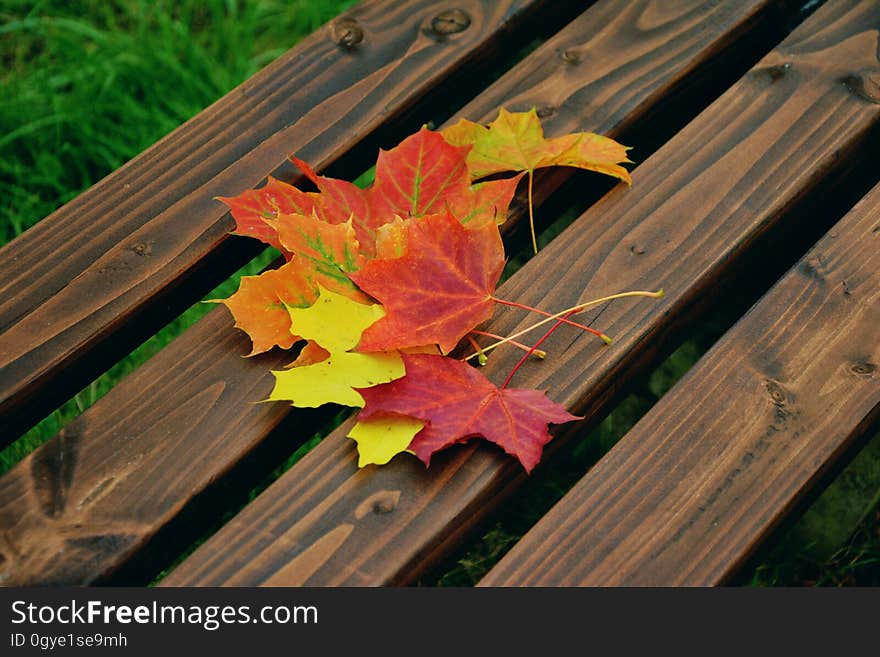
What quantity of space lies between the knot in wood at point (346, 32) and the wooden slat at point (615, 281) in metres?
0.51

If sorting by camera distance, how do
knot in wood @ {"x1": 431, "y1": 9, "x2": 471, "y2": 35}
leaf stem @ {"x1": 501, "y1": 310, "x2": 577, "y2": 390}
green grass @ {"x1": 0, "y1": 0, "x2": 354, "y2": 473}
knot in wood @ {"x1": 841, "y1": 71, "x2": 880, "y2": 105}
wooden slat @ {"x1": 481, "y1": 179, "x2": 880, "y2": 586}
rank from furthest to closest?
green grass @ {"x1": 0, "y1": 0, "x2": 354, "y2": 473} < knot in wood @ {"x1": 431, "y1": 9, "x2": 471, "y2": 35} < knot in wood @ {"x1": 841, "y1": 71, "x2": 880, "y2": 105} < leaf stem @ {"x1": 501, "y1": 310, "x2": 577, "y2": 390} < wooden slat @ {"x1": 481, "y1": 179, "x2": 880, "y2": 586}

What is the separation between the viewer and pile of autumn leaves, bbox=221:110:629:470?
3.57 feet

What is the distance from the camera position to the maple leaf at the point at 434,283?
44.0 inches

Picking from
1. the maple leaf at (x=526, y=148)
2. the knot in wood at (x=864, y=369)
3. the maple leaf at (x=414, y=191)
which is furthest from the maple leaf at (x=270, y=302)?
the knot in wood at (x=864, y=369)

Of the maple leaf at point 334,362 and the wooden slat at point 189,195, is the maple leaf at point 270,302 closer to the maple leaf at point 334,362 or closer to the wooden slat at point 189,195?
the maple leaf at point 334,362

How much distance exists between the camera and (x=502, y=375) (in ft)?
3.80

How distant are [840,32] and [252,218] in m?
1.00

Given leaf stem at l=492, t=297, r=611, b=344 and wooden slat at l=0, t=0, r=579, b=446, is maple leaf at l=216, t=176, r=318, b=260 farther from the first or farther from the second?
leaf stem at l=492, t=297, r=611, b=344

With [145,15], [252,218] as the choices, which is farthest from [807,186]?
[145,15]

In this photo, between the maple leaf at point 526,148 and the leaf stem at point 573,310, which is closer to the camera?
the leaf stem at point 573,310

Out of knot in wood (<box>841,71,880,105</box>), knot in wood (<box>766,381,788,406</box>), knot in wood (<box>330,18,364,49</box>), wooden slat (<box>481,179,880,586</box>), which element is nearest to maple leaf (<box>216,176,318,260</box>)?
knot in wood (<box>330,18,364,49</box>)

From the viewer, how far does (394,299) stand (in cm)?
113

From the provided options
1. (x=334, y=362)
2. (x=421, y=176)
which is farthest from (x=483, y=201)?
(x=334, y=362)

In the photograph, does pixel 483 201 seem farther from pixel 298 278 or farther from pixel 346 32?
pixel 346 32
